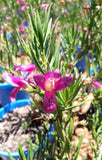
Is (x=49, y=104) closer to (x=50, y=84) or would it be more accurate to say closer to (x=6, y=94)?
(x=50, y=84)

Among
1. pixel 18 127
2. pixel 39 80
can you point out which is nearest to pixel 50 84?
pixel 39 80

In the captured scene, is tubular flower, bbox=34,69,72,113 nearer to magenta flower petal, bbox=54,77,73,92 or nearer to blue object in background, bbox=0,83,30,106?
magenta flower petal, bbox=54,77,73,92

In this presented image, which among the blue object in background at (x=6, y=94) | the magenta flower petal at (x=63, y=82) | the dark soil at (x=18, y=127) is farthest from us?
the blue object in background at (x=6, y=94)

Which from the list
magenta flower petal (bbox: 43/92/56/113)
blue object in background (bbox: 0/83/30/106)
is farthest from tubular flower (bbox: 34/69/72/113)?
blue object in background (bbox: 0/83/30/106)

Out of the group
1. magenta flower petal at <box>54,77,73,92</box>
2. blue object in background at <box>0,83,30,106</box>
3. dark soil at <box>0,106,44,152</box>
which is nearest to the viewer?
magenta flower petal at <box>54,77,73,92</box>

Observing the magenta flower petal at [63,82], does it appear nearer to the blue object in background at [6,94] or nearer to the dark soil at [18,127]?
the dark soil at [18,127]

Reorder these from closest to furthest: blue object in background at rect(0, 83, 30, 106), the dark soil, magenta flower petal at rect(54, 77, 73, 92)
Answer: magenta flower petal at rect(54, 77, 73, 92) < the dark soil < blue object in background at rect(0, 83, 30, 106)

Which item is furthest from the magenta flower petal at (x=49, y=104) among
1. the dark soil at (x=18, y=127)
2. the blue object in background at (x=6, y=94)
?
the blue object in background at (x=6, y=94)
